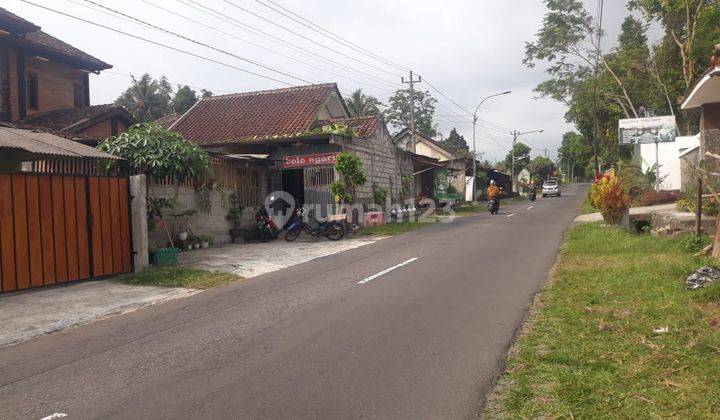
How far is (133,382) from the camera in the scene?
466 centimetres

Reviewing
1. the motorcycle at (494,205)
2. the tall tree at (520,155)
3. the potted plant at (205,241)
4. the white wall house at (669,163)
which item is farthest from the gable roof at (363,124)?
the tall tree at (520,155)

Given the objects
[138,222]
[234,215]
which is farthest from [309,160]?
[138,222]

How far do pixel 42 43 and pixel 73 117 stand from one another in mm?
3567

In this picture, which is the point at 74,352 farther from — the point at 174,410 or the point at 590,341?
the point at 590,341

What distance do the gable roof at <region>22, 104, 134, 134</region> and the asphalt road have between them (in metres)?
13.8

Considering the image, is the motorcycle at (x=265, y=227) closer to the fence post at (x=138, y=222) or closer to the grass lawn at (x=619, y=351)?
the fence post at (x=138, y=222)

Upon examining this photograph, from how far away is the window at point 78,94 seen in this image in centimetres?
2370

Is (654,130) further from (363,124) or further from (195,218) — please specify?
(195,218)

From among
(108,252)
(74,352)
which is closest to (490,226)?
(108,252)

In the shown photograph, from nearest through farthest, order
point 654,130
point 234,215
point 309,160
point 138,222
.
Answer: point 138,222 < point 234,215 < point 309,160 < point 654,130

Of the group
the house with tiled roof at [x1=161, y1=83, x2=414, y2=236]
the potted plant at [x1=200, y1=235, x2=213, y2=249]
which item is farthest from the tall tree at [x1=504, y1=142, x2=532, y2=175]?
the potted plant at [x1=200, y1=235, x2=213, y2=249]

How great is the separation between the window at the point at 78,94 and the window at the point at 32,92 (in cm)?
202

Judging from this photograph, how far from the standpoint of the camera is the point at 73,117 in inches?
807

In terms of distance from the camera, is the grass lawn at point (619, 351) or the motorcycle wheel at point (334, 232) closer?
the grass lawn at point (619, 351)
